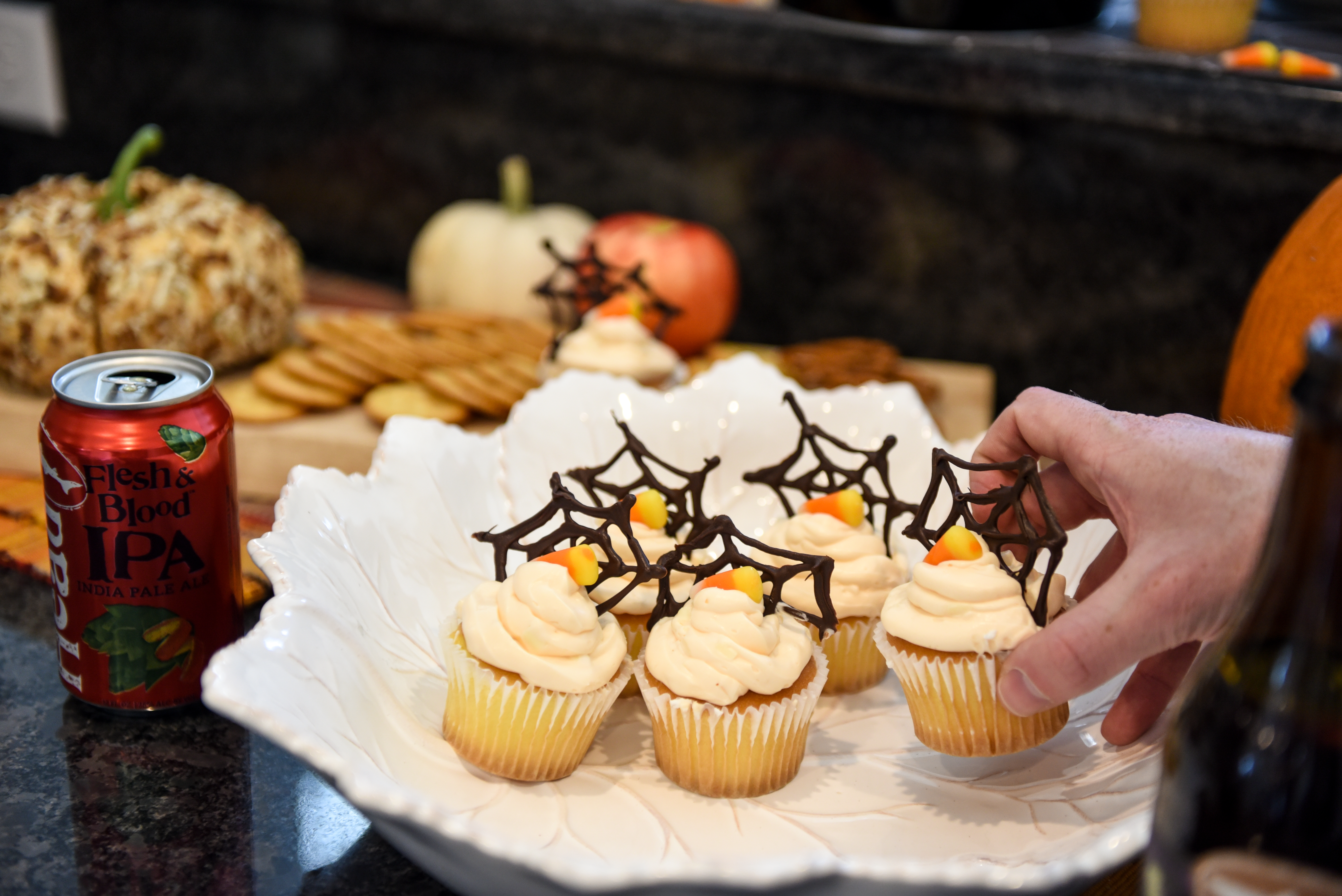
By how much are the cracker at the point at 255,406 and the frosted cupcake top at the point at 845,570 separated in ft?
2.67

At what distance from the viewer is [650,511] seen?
1079 mm

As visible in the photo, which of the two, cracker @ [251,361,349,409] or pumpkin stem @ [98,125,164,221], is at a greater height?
pumpkin stem @ [98,125,164,221]

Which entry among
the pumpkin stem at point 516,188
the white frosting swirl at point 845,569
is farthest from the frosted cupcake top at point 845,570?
the pumpkin stem at point 516,188

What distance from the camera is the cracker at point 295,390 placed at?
1604 millimetres

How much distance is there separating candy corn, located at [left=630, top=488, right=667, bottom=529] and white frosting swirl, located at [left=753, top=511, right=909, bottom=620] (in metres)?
0.10

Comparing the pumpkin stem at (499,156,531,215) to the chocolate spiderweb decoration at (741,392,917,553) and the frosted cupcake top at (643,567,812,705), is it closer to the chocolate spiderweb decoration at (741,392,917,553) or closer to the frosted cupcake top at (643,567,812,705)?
the chocolate spiderweb decoration at (741,392,917,553)

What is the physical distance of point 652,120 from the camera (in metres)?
2.05

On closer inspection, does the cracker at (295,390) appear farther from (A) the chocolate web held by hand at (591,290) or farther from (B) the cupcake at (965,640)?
(B) the cupcake at (965,640)

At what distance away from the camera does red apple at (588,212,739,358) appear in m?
1.90

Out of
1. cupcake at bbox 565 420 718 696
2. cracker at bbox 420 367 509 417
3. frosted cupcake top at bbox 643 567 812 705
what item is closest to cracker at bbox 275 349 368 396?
cracker at bbox 420 367 509 417

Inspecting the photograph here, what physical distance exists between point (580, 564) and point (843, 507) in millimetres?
289

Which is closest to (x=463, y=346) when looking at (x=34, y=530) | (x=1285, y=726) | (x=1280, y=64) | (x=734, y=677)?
(x=34, y=530)

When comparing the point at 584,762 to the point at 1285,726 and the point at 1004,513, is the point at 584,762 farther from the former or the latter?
the point at 1285,726

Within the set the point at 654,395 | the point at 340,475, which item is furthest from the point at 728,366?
the point at 340,475
